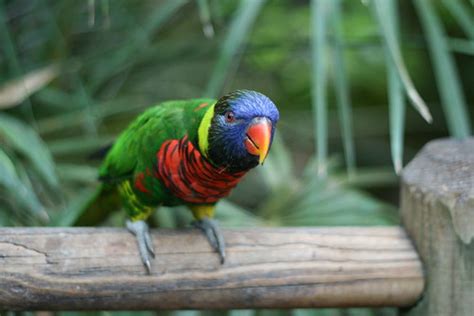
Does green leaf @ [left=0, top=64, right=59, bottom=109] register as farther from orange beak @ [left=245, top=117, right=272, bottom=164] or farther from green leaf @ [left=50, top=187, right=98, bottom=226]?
orange beak @ [left=245, top=117, right=272, bottom=164]

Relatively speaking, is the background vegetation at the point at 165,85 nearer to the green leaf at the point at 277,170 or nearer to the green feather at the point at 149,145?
the green leaf at the point at 277,170

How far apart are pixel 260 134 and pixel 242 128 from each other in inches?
1.8

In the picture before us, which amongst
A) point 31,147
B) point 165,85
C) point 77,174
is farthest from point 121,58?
point 31,147

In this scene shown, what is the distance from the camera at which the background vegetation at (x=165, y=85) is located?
1581 millimetres

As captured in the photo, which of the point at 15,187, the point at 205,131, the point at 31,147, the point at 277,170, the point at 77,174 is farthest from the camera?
the point at 277,170

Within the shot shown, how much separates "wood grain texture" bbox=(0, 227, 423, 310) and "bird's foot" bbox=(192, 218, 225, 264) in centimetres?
2

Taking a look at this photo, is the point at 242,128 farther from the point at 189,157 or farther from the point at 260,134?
the point at 189,157

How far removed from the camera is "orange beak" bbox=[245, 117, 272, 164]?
1.16 m

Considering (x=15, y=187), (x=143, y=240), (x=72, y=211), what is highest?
(x=15, y=187)

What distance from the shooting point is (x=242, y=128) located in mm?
1185

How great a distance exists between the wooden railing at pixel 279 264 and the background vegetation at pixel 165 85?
0.15 m

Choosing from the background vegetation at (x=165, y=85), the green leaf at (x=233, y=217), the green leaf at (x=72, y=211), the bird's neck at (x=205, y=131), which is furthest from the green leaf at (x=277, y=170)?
the bird's neck at (x=205, y=131)

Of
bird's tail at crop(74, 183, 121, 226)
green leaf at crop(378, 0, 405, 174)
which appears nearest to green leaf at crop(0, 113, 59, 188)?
bird's tail at crop(74, 183, 121, 226)

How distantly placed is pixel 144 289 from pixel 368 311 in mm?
811
